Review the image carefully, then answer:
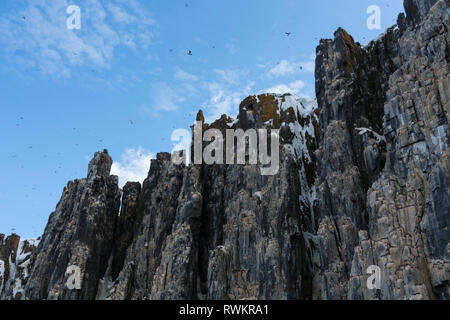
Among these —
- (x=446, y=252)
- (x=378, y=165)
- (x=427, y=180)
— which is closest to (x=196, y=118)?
(x=378, y=165)

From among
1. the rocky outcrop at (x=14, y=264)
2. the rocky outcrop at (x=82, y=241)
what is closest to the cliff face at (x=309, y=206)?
the rocky outcrop at (x=82, y=241)

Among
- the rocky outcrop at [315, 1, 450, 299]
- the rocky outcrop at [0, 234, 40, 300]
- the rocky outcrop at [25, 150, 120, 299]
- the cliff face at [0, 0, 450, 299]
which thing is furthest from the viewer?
the rocky outcrop at [0, 234, 40, 300]

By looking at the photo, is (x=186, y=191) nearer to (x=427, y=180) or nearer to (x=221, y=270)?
(x=221, y=270)

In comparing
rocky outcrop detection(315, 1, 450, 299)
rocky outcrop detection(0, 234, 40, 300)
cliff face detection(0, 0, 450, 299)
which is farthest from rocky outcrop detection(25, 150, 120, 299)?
rocky outcrop detection(315, 1, 450, 299)

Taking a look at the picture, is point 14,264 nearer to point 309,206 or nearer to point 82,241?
point 82,241

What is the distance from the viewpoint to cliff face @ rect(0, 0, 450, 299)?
42.2 meters

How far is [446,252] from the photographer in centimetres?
3747

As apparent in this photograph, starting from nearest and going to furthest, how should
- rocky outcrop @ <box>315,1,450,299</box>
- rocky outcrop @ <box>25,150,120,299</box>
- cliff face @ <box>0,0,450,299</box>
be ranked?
1. rocky outcrop @ <box>315,1,450,299</box>
2. cliff face @ <box>0,0,450,299</box>
3. rocky outcrop @ <box>25,150,120,299</box>

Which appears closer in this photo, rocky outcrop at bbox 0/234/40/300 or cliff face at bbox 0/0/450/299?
cliff face at bbox 0/0/450/299

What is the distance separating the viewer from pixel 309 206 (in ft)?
224

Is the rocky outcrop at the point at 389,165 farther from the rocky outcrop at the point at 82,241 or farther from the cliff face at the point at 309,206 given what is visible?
the rocky outcrop at the point at 82,241

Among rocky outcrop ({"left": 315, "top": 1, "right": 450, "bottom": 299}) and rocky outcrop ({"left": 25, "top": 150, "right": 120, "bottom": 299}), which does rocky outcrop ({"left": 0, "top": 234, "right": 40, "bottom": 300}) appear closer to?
rocky outcrop ({"left": 25, "top": 150, "right": 120, "bottom": 299})
